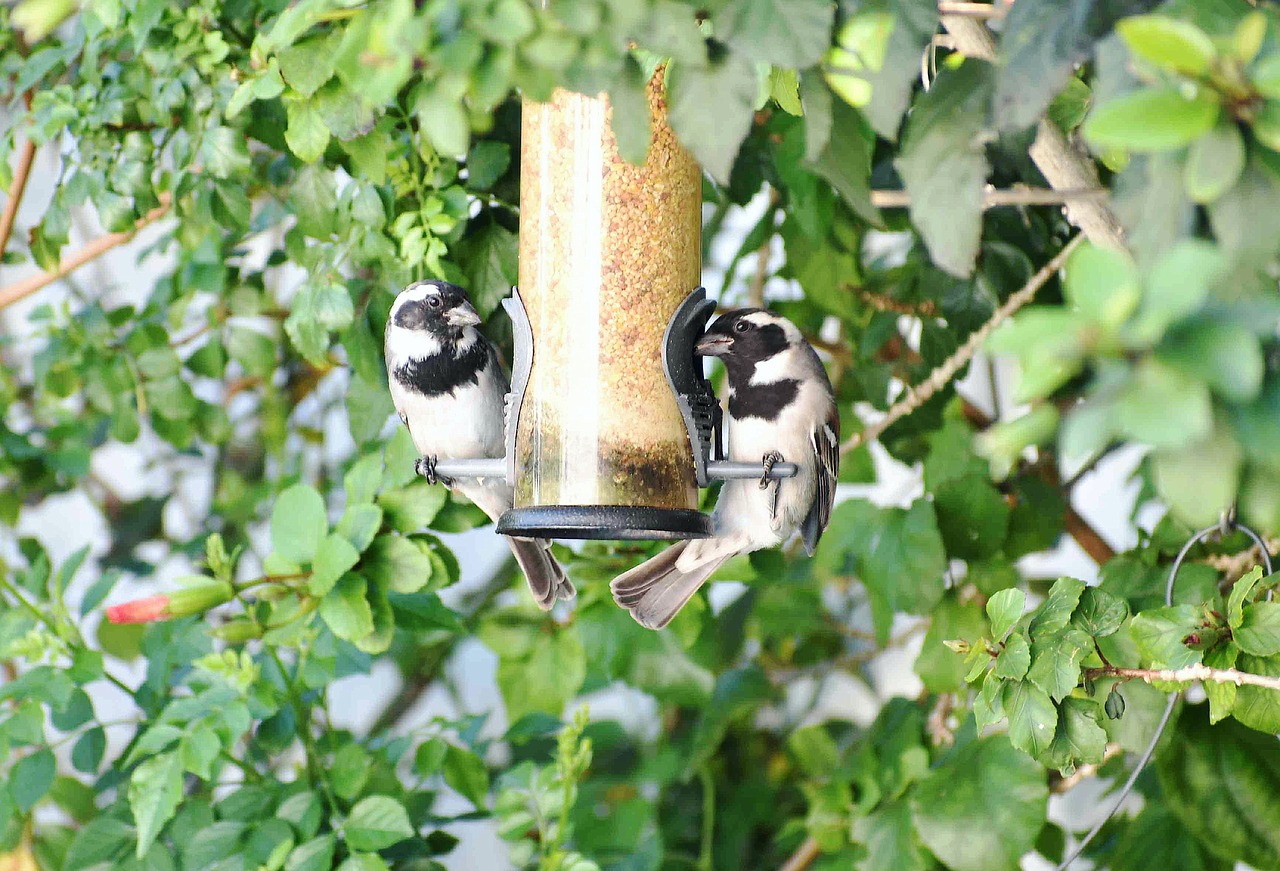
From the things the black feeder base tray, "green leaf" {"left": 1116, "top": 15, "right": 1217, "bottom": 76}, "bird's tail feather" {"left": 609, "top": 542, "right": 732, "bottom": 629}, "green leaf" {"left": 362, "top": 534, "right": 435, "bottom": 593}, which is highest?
"green leaf" {"left": 1116, "top": 15, "right": 1217, "bottom": 76}

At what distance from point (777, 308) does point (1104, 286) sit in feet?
5.53

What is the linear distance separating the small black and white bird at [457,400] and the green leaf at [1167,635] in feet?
2.25

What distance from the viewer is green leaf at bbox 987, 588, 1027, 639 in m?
1.26

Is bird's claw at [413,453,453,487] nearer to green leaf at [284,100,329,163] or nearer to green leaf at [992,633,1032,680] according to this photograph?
green leaf at [284,100,329,163]

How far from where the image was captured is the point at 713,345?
63.5 inches

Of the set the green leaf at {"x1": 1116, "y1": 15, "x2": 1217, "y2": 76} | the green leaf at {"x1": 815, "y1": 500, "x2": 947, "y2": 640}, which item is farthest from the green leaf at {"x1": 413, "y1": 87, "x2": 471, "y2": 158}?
the green leaf at {"x1": 815, "y1": 500, "x2": 947, "y2": 640}

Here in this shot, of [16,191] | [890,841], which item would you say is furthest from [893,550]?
[16,191]

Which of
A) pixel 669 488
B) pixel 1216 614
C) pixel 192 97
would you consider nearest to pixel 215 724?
pixel 669 488

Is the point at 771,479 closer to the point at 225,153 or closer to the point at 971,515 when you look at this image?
the point at 971,515

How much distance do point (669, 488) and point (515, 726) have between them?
0.60m

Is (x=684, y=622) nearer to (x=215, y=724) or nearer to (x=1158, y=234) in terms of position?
(x=215, y=724)

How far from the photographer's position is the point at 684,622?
6.28 feet

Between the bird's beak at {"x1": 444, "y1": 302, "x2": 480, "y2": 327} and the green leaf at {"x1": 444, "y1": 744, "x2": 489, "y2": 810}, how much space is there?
0.61 metres

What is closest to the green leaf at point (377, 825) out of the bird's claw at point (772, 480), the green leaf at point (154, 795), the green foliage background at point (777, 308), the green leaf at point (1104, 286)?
the green foliage background at point (777, 308)
